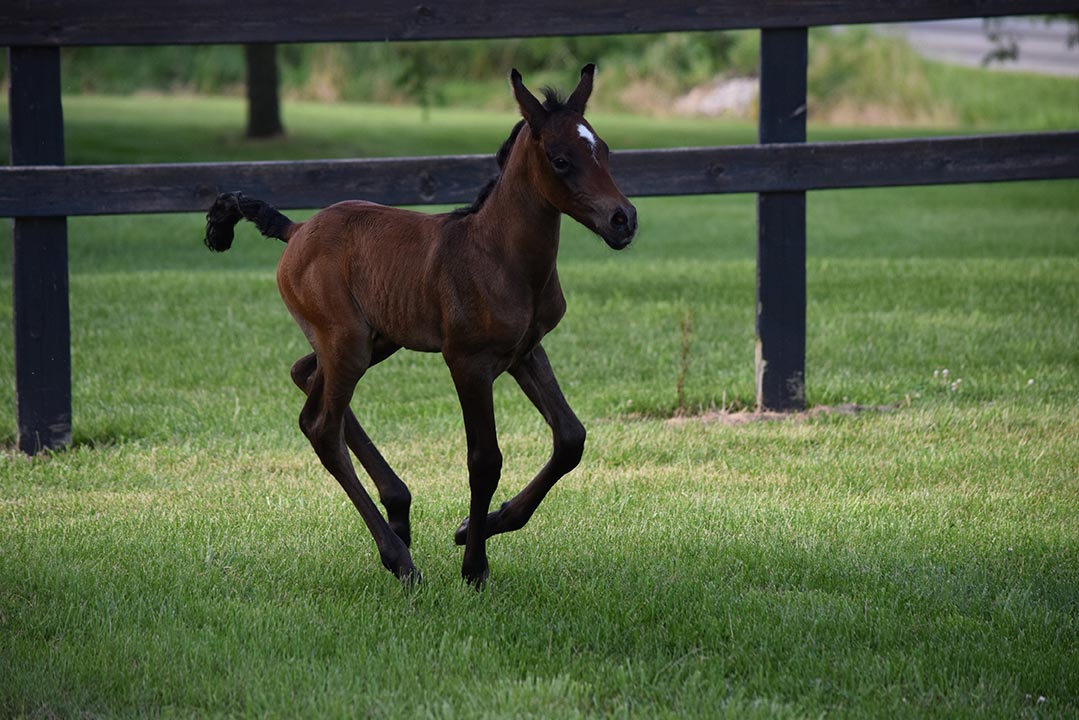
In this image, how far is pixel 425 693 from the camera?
376cm

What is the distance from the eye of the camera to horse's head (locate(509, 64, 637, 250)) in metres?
4.03

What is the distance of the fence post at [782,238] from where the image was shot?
272 inches

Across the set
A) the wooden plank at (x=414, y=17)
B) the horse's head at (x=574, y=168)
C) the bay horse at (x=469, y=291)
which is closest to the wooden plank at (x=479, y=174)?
the wooden plank at (x=414, y=17)

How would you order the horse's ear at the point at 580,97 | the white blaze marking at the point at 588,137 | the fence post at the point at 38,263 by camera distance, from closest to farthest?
the white blaze marking at the point at 588,137
the horse's ear at the point at 580,97
the fence post at the point at 38,263

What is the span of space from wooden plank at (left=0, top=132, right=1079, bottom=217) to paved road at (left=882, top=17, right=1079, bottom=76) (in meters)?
27.4

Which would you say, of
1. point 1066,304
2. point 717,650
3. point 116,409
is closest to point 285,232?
point 717,650

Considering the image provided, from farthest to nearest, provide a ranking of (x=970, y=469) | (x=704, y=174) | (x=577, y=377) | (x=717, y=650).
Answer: (x=577, y=377) → (x=704, y=174) → (x=970, y=469) → (x=717, y=650)

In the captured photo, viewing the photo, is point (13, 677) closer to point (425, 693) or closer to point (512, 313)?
point (425, 693)

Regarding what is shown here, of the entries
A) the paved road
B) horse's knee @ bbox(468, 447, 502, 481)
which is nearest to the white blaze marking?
horse's knee @ bbox(468, 447, 502, 481)

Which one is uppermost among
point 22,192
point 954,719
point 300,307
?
point 22,192

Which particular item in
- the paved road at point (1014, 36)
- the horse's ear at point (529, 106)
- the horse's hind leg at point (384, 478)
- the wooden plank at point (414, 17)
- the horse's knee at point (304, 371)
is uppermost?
the paved road at point (1014, 36)

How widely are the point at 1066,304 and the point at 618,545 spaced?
670cm

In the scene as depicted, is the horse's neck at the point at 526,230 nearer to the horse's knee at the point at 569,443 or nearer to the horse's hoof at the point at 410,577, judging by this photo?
the horse's knee at the point at 569,443

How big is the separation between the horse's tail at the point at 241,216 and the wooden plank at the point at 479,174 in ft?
4.96
